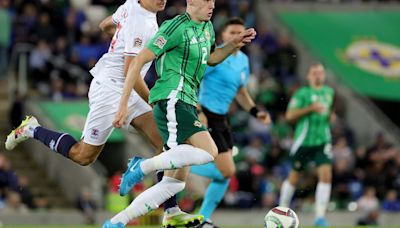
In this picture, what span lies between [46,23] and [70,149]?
14.2 metres

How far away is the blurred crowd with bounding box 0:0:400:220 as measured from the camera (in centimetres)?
2534

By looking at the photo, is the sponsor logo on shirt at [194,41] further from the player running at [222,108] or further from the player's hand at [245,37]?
the player running at [222,108]

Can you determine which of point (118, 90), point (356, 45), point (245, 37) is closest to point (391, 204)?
point (356, 45)

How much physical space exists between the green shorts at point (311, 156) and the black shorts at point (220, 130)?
131 inches

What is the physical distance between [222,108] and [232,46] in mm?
2910

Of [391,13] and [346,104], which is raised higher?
[391,13]

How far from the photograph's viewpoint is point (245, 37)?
12.1 m

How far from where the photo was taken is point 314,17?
32844mm

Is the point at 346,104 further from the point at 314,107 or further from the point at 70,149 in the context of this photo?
the point at 70,149

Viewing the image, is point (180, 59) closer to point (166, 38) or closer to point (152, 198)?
point (166, 38)

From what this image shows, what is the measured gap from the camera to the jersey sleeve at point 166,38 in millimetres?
11672

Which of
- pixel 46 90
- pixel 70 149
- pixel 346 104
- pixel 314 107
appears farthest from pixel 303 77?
pixel 70 149

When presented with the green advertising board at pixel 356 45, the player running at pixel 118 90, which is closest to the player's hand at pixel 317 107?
the player running at pixel 118 90

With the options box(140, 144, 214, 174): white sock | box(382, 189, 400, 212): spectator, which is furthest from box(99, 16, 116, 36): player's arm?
box(382, 189, 400, 212): spectator
